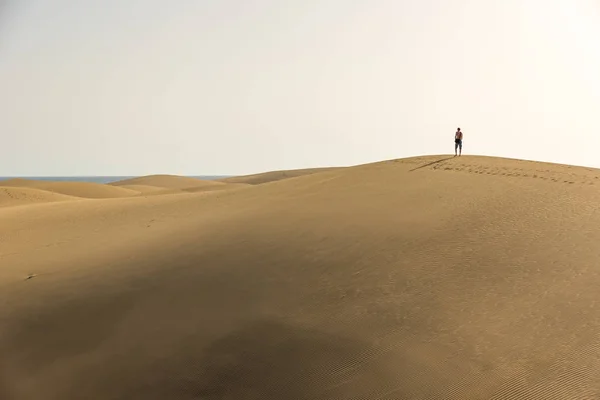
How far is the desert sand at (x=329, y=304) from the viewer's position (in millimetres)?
5086

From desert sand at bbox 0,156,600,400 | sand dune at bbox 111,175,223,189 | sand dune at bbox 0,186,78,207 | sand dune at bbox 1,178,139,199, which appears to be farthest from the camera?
sand dune at bbox 111,175,223,189

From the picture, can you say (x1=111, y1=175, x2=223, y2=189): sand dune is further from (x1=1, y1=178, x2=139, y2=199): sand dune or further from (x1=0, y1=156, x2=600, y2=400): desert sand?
(x1=0, y1=156, x2=600, y2=400): desert sand

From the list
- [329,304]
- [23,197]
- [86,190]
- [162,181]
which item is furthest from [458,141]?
[162,181]

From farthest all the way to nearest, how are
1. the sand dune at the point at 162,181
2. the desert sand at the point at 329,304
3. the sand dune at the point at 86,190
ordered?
the sand dune at the point at 162,181 → the sand dune at the point at 86,190 → the desert sand at the point at 329,304

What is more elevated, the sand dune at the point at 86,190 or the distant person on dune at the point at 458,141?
the distant person on dune at the point at 458,141

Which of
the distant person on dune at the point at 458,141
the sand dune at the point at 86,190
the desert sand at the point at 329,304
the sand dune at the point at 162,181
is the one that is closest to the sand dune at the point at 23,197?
the sand dune at the point at 86,190

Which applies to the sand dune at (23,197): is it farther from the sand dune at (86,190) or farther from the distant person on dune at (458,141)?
the distant person on dune at (458,141)

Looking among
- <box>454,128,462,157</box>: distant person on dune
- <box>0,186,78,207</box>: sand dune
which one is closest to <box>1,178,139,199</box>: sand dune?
<box>0,186,78,207</box>: sand dune

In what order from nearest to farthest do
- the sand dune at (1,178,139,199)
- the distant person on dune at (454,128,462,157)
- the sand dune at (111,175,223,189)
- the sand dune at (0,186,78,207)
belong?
the distant person on dune at (454,128,462,157)
the sand dune at (0,186,78,207)
the sand dune at (1,178,139,199)
the sand dune at (111,175,223,189)

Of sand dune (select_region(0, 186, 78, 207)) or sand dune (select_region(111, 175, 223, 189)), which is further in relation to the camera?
sand dune (select_region(111, 175, 223, 189))

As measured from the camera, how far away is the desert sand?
509cm

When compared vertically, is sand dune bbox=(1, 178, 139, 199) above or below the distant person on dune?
below

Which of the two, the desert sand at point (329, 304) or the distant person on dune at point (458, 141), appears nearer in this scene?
the desert sand at point (329, 304)

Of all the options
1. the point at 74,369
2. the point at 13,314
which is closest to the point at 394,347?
the point at 74,369
